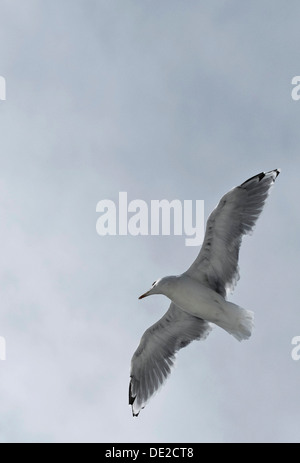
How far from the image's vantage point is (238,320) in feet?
30.2

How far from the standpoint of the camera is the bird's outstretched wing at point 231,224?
30.5ft

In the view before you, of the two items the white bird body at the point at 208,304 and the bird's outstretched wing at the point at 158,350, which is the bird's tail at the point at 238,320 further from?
the bird's outstretched wing at the point at 158,350

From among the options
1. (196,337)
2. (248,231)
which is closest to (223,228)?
(248,231)

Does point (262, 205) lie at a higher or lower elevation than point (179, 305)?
higher

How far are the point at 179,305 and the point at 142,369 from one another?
1448 millimetres

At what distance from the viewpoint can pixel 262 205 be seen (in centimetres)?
936

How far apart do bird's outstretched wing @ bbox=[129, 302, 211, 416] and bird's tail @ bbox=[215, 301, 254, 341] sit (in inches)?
44.1

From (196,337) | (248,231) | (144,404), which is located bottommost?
(144,404)

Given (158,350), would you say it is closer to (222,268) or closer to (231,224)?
(222,268)

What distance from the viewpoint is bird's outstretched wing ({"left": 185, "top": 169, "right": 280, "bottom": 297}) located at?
30.5 feet

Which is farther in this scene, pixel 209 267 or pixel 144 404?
pixel 144 404

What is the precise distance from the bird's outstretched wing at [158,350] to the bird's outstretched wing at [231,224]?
101 centimetres

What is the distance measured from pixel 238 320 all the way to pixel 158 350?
1.65 metres

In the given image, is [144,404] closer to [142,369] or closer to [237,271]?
[142,369]
